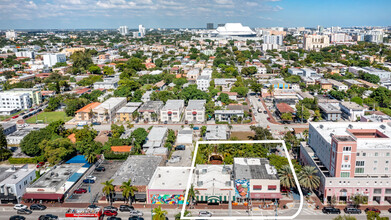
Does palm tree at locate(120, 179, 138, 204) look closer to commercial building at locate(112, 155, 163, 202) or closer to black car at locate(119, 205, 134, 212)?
commercial building at locate(112, 155, 163, 202)

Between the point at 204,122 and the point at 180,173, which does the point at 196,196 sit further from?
the point at 204,122

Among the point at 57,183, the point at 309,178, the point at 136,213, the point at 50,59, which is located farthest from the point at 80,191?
the point at 50,59

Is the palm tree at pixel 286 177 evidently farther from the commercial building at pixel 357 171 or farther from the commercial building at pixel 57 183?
the commercial building at pixel 57 183

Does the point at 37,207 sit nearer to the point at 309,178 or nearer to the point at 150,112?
the point at 309,178

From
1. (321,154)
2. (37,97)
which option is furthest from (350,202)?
(37,97)

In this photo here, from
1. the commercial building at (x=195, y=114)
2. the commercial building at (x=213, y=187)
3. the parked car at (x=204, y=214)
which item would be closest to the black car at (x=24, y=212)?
the commercial building at (x=213, y=187)

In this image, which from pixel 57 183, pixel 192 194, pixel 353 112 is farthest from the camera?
pixel 353 112

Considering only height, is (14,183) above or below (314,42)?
below
